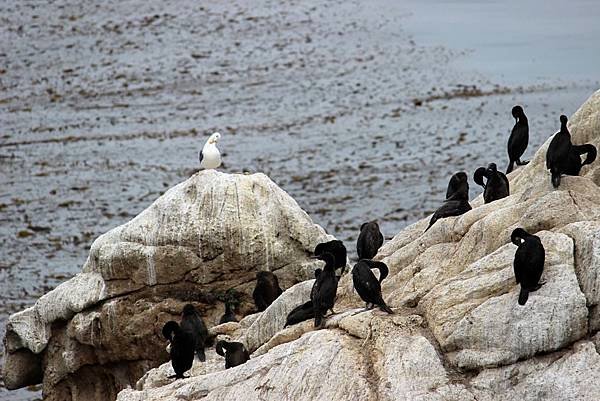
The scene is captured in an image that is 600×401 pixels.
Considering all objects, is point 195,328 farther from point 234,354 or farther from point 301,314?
point 301,314

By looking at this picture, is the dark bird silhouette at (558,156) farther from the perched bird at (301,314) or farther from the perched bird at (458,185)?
the perched bird at (458,185)

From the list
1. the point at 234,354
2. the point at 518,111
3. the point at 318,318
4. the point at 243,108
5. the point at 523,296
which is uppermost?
the point at 518,111

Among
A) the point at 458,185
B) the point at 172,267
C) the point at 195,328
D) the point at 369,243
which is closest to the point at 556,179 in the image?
the point at 369,243

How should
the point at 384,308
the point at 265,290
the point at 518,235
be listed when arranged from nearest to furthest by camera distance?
the point at 518,235 → the point at 384,308 → the point at 265,290

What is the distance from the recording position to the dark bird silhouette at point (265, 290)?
72.9ft

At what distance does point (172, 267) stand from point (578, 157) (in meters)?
8.04

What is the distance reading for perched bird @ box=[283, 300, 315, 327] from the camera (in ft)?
A: 58.4

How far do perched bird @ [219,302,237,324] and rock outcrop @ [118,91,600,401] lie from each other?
16.6 feet

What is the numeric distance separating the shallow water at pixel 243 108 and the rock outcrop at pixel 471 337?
12335mm

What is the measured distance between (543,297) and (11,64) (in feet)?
131

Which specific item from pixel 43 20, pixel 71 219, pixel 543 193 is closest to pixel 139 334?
pixel 543 193

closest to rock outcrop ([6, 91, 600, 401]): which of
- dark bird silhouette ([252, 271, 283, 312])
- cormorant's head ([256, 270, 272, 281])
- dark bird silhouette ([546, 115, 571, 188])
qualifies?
dark bird silhouette ([546, 115, 571, 188])

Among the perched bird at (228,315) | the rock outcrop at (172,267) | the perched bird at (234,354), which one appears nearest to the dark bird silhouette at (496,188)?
the perched bird at (234,354)

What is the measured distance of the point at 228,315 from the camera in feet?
74.6
